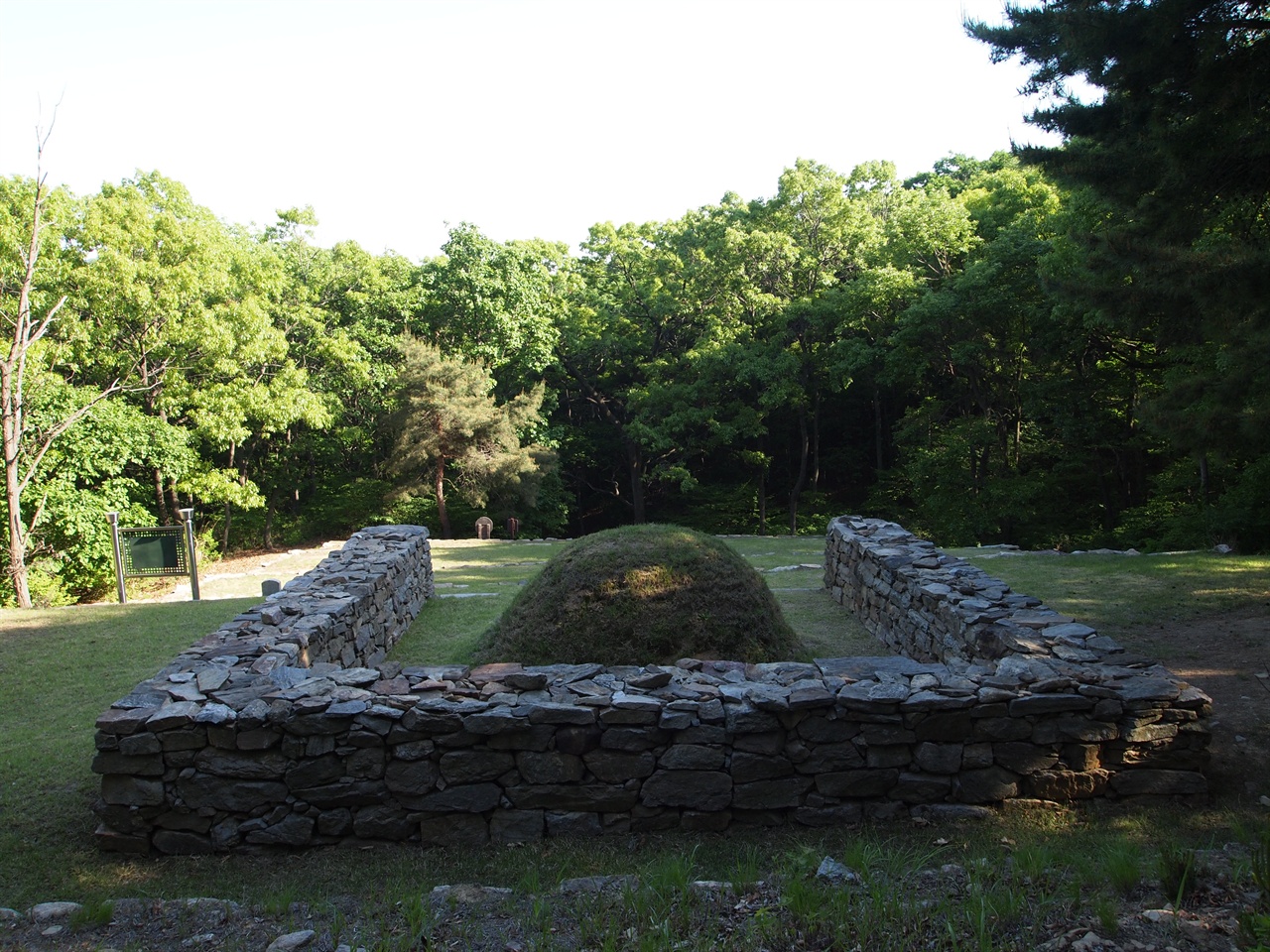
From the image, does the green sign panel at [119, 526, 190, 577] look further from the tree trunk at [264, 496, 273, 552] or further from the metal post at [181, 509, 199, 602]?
the tree trunk at [264, 496, 273, 552]

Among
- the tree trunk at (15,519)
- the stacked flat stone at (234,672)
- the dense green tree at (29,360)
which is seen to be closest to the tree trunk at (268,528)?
the dense green tree at (29,360)

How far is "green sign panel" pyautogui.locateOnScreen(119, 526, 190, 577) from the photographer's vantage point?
12.5 meters

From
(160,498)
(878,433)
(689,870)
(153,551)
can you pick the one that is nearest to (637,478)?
(878,433)

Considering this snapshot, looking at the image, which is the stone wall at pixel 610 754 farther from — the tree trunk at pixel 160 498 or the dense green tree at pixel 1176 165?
the tree trunk at pixel 160 498

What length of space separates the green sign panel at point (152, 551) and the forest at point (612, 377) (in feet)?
9.63

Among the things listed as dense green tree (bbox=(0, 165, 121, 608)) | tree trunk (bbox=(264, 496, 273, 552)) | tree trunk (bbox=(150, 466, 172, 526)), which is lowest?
tree trunk (bbox=(264, 496, 273, 552))

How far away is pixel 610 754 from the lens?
4.31 m

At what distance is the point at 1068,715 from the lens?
173 inches

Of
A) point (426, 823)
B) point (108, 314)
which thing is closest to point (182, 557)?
point (108, 314)

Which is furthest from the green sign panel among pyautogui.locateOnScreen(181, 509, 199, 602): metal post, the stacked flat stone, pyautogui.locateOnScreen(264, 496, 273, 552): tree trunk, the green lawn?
pyautogui.locateOnScreen(264, 496, 273, 552): tree trunk

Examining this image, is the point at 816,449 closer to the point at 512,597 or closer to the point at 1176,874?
the point at 512,597

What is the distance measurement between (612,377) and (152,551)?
55.5ft

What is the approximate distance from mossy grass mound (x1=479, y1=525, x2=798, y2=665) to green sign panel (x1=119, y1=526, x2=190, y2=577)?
8.27 metres

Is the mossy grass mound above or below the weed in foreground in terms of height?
above
